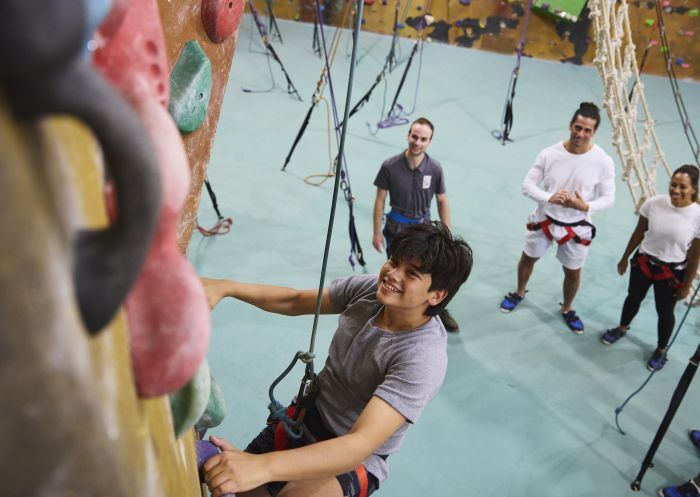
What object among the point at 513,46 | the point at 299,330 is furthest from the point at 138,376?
the point at 513,46

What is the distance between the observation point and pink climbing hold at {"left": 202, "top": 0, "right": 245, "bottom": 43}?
2.39 ft

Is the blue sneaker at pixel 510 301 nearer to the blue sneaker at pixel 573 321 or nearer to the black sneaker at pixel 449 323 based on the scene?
the blue sneaker at pixel 573 321

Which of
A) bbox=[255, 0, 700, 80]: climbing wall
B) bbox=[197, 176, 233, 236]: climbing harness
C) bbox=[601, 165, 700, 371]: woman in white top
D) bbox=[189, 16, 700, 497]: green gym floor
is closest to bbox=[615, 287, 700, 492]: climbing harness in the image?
bbox=[189, 16, 700, 497]: green gym floor

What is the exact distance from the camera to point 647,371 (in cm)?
343

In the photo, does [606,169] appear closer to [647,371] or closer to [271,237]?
[647,371]

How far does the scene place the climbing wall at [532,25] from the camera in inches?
344

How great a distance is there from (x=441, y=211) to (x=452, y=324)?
685 millimetres

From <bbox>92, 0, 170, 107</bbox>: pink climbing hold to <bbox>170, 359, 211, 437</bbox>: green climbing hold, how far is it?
0.83 feet

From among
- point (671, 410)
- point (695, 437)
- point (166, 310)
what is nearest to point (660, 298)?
point (695, 437)

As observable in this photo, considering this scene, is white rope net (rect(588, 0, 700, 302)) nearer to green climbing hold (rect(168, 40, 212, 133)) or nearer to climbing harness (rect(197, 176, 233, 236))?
climbing harness (rect(197, 176, 233, 236))

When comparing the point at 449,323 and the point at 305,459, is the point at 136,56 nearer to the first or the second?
the point at 305,459

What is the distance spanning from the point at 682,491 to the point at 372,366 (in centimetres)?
197

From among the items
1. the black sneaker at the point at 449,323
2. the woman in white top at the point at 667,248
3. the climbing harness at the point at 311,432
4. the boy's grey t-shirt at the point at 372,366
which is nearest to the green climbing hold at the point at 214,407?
the boy's grey t-shirt at the point at 372,366

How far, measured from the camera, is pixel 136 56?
0.40m
